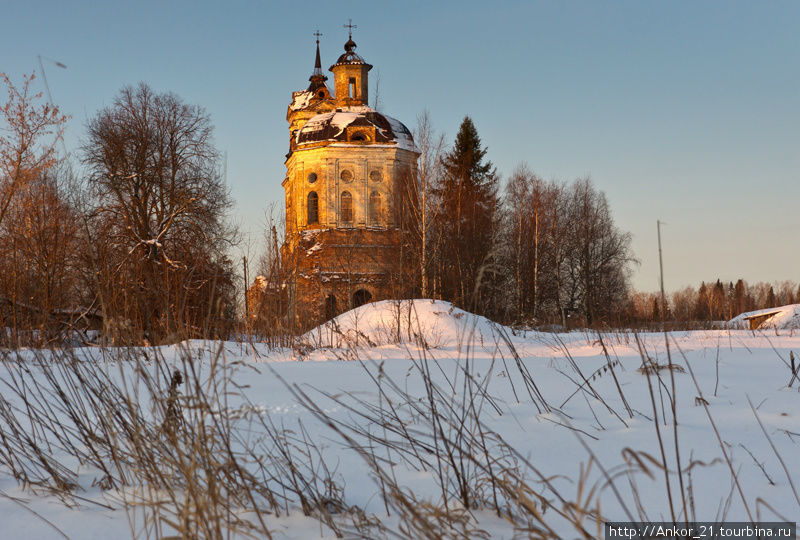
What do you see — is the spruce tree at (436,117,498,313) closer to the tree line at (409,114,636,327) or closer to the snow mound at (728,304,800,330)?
the tree line at (409,114,636,327)

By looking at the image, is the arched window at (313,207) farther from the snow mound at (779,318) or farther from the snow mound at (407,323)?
the snow mound at (407,323)

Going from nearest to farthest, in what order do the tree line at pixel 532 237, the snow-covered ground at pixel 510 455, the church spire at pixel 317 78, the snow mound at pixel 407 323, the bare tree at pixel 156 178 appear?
the snow-covered ground at pixel 510 455 < the snow mound at pixel 407 323 < the bare tree at pixel 156 178 < the tree line at pixel 532 237 < the church spire at pixel 317 78

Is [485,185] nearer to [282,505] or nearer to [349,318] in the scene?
[349,318]

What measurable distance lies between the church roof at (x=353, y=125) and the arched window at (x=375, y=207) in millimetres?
2711

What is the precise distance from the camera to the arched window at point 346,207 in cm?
3227

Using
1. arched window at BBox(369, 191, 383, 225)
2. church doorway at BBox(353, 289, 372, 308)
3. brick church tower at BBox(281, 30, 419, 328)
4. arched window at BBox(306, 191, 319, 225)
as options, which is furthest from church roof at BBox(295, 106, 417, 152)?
church doorway at BBox(353, 289, 372, 308)

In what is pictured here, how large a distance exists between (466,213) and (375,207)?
5.29 m

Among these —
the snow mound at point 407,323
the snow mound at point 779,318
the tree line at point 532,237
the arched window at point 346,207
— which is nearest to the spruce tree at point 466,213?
the tree line at point 532,237

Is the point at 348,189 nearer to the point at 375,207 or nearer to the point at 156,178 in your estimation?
the point at 375,207

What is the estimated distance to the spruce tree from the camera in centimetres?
2458

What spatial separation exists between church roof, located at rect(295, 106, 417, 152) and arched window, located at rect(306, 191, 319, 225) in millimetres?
2815

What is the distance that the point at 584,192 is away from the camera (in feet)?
120

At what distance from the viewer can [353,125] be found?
3222 centimetres

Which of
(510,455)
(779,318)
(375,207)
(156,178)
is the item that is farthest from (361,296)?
(510,455)
